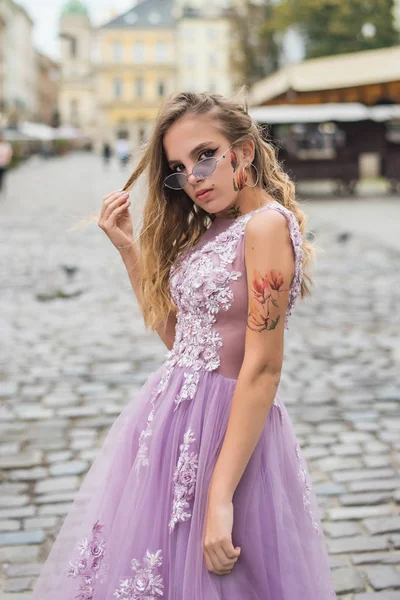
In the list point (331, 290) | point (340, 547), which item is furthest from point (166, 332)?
point (331, 290)

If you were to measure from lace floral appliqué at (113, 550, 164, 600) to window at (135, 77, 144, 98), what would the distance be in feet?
300

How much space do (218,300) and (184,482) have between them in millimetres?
452

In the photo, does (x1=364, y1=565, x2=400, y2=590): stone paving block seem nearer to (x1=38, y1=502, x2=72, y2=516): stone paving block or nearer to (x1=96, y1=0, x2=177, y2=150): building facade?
(x1=38, y1=502, x2=72, y2=516): stone paving block

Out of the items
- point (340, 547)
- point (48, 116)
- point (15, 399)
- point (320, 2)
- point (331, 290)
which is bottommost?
point (340, 547)

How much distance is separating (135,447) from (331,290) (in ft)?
22.7

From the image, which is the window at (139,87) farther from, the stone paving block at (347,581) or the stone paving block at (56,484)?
the stone paving block at (347,581)

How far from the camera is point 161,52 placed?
88.4m

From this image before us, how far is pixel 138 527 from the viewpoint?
1973 millimetres

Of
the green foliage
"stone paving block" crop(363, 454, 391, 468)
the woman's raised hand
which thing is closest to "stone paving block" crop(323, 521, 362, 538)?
"stone paving block" crop(363, 454, 391, 468)

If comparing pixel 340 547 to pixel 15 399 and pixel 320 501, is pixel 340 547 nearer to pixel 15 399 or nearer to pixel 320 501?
pixel 320 501

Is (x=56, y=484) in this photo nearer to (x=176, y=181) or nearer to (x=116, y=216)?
(x=116, y=216)

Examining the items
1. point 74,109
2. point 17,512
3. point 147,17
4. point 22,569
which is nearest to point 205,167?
point 22,569

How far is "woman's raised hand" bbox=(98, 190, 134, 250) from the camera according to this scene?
220 centimetres

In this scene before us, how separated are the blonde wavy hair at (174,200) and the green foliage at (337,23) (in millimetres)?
37954
